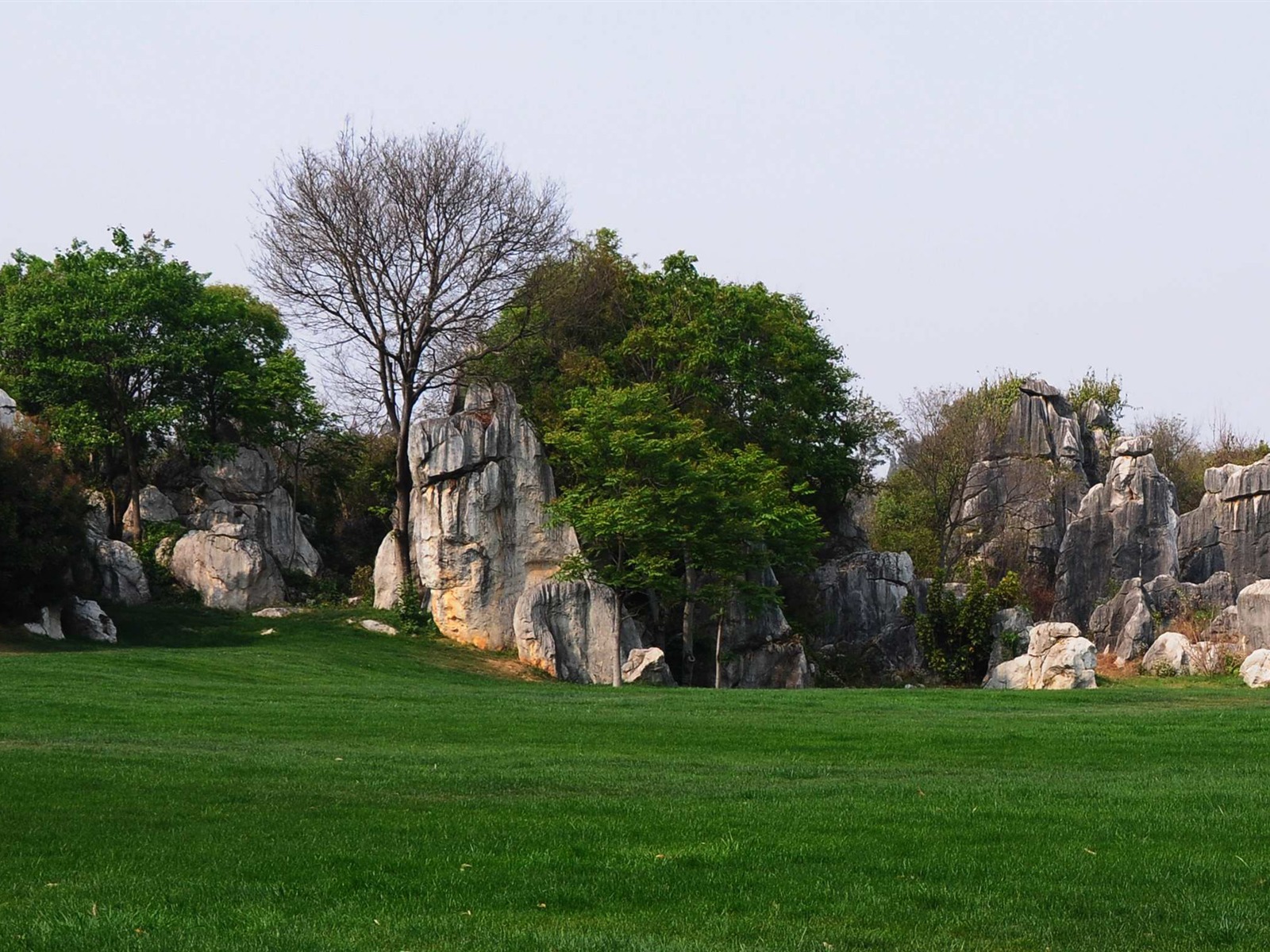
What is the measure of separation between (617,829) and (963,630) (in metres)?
40.6

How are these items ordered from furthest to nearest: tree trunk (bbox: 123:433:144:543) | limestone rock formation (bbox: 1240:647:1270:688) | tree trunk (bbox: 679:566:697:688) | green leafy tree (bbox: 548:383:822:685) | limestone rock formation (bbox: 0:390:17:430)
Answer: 1. tree trunk (bbox: 123:433:144:543)
2. tree trunk (bbox: 679:566:697:688)
3. green leafy tree (bbox: 548:383:822:685)
4. limestone rock formation (bbox: 0:390:17:430)
5. limestone rock formation (bbox: 1240:647:1270:688)

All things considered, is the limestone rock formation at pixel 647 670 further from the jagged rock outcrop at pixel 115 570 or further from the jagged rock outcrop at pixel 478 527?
the jagged rock outcrop at pixel 115 570

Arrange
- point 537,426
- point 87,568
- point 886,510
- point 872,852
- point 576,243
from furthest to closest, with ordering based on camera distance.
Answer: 1. point 886,510
2. point 576,243
3. point 537,426
4. point 87,568
5. point 872,852

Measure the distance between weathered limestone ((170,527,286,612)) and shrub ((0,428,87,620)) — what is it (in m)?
7.60

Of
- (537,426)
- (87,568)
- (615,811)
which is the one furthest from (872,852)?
(537,426)

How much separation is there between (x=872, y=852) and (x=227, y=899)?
4830mm

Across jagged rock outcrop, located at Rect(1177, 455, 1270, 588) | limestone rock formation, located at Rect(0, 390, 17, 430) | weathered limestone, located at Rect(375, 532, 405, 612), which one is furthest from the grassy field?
jagged rock outcrop, located at Rect(1177, 455, 1270, 588)

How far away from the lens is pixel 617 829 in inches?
458

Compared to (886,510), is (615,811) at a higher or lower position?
lower

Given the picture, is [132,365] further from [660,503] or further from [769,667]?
[769,667]

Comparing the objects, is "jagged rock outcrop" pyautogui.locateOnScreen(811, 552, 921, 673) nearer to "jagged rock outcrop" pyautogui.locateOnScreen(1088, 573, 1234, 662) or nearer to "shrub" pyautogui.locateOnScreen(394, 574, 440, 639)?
"jagged rock outcrop" pyautogui.locateOnScreen(1088, 573, 1234, 662)

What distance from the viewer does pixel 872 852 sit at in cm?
1066

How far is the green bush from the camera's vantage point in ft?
164

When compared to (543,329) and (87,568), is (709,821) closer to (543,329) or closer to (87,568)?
(87,568)
